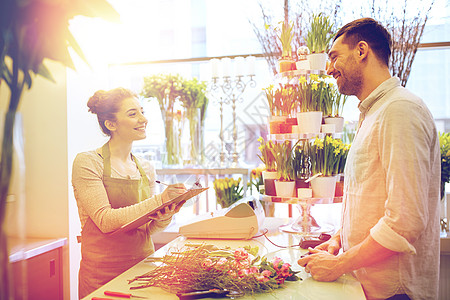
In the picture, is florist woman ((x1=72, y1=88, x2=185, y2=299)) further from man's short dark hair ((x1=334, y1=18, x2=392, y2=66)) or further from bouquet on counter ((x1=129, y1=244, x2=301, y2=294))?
man's short dark hair ((x1=334, y1=18, x2=392, y2=66))

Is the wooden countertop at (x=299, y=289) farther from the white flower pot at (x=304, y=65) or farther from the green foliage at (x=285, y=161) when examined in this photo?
the white flower pot at (x=304, y=65)

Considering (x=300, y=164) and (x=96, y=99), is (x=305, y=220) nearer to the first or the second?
(x=300, y=164)

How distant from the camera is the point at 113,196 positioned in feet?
5.84

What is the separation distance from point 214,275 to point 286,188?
1.00 metres

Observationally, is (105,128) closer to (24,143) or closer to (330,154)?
(330,154)

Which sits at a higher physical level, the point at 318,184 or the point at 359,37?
the point at 359,37

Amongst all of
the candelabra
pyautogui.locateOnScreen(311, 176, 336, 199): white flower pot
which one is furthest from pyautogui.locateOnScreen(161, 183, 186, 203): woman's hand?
the candelabra

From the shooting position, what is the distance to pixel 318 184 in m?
2.04

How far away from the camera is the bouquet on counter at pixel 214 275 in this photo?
113cm

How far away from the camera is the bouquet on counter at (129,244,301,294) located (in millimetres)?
1135

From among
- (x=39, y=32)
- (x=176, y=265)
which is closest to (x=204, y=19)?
(x=176, y=265)

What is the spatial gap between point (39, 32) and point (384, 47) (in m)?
1.32

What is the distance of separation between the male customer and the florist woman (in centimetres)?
75

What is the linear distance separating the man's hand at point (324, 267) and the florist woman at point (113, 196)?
2.07 ft
